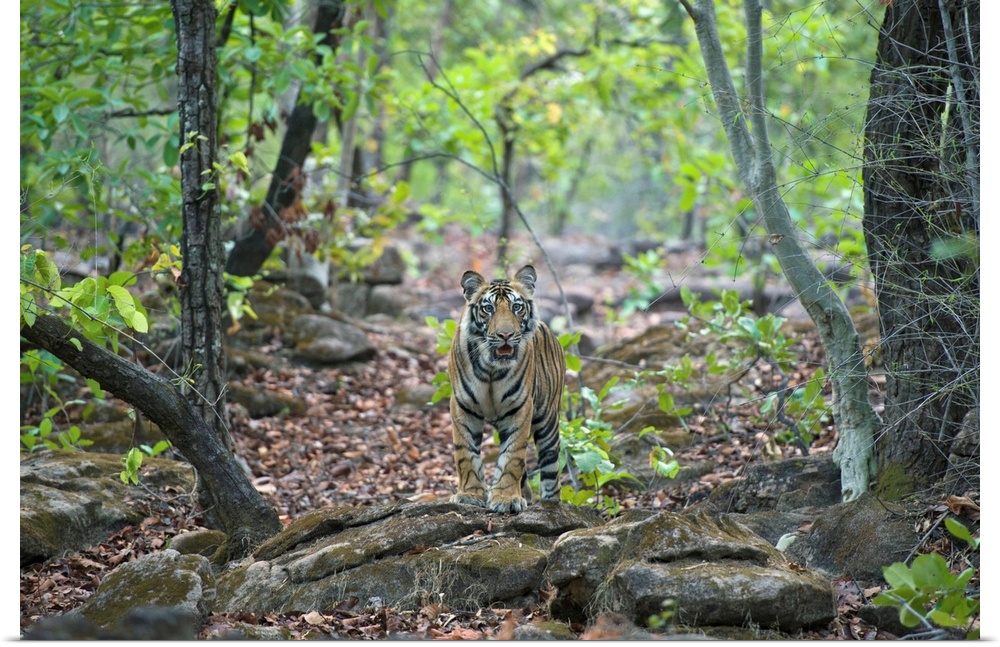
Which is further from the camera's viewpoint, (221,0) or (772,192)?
(221,0)

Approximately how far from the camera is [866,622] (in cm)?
440

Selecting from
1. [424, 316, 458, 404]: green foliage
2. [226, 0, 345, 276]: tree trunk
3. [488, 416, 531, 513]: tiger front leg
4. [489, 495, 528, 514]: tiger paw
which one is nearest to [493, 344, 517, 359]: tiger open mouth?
[488, 416, 531, 513]: tiger front leg

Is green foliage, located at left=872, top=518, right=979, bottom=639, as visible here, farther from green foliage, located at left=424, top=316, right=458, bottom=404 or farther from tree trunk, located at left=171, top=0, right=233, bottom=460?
tree trunk, located at left=171, top=0, right=233, bottom=460

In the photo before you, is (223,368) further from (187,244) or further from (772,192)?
(772,192)

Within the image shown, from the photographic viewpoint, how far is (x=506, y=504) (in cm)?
Answer: 573

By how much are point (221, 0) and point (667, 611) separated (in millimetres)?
6199

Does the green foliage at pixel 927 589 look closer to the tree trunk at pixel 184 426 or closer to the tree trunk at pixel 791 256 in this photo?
the tree trunk at pixel 791 256

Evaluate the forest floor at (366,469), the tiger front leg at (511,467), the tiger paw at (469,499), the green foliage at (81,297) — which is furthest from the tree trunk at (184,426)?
the tiger front leg at (511,467)

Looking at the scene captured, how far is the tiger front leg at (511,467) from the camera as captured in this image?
18.8 ft

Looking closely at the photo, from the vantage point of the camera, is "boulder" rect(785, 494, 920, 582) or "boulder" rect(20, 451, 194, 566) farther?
"boulder" rect(20, 451, 194, 566)

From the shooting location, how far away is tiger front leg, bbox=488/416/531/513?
226 inches

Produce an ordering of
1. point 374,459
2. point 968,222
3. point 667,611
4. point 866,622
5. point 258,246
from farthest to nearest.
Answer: point 258,246 → point 374,459 → point 968,222 → point 866,622 → point 667,611

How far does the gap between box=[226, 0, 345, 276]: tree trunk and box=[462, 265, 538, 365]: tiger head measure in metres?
4.19
